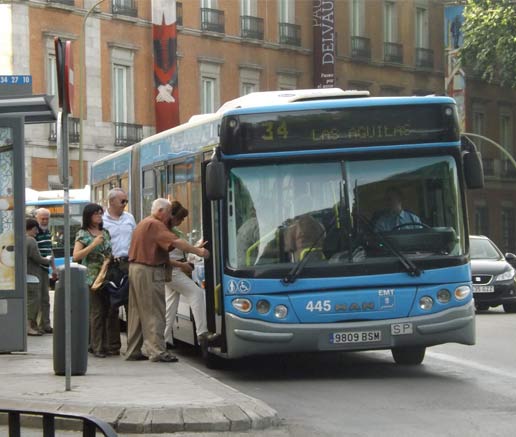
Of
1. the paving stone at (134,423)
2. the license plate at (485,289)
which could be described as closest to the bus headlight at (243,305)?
the paving stone at (134,423)

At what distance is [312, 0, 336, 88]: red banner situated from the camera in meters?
60.1

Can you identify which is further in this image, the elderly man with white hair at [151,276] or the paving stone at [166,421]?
the elderly man with white hair at [151,276]

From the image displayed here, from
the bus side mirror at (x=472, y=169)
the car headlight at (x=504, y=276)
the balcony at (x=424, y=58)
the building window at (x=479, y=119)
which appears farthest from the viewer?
the building window at (x=479, y=119)

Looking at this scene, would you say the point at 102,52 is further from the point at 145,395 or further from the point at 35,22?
the point at 145,395

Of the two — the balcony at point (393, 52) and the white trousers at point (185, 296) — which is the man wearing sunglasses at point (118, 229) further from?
the balcony at point (393, 52)

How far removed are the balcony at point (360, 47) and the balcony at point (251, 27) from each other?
577 cm

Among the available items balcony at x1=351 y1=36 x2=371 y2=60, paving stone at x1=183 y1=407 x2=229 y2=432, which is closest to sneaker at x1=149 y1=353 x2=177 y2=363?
paving stone at x1=183 y1=407 x2=229 y2=432

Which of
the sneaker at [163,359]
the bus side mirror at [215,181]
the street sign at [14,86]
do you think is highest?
the street sign at [14,86]

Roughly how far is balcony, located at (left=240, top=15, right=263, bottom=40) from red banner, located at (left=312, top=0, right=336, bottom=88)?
2.65 m

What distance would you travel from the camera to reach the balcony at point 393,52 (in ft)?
214

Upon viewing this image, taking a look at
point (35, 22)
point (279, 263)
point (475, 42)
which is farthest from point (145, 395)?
point (475, 42)

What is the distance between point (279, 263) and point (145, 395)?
281 centimetres

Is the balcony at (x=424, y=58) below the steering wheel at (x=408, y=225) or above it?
above

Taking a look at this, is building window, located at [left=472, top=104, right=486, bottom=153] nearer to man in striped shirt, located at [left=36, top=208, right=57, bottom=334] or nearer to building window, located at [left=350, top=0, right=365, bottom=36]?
building window, located at [left=350, top=0, right=365, bottom=36]
